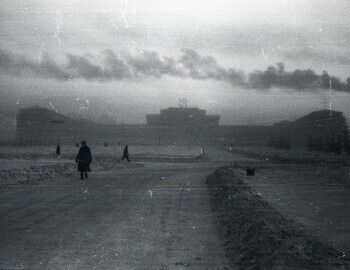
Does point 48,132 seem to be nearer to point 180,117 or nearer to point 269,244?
point 180,117

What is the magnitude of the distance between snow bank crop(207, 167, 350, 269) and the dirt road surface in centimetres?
28

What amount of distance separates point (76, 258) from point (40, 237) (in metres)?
1.41

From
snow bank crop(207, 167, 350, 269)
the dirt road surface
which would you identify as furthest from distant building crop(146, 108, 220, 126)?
snow bank crop(207, 167, 350, 269)

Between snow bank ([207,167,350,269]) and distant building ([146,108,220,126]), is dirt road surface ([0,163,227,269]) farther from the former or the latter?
distant building ([146,108,220,126])

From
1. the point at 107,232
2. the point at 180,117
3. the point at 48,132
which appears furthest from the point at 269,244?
the point at 180,117

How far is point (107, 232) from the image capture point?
7348 millimetres

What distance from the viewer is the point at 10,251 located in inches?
237

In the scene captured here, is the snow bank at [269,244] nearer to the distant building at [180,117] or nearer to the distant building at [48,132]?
the distant building at [48,132]

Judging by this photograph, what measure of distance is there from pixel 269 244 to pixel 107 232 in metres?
2.99

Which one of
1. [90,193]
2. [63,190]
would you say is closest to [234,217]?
[90,193]

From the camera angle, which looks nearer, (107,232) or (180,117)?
(107,232)

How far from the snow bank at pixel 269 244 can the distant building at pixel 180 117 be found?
4402 inches

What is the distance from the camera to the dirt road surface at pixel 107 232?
18.7 ft

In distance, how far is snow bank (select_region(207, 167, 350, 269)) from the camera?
5332 mm
